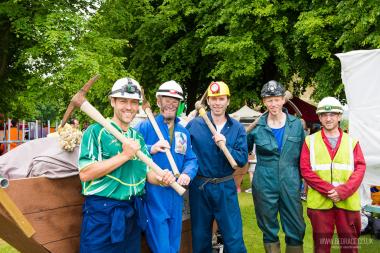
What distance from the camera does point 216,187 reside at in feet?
13.6

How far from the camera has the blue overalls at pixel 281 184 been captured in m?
4.24

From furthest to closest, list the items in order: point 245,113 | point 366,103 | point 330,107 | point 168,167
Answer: point 245,113
point 366,103
point 330,107
point 168,167

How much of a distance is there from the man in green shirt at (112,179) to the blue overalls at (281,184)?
1.37 metres

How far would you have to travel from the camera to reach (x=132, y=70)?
14.9 m

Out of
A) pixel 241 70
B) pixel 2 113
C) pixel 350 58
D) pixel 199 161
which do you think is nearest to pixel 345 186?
pixel 199 161

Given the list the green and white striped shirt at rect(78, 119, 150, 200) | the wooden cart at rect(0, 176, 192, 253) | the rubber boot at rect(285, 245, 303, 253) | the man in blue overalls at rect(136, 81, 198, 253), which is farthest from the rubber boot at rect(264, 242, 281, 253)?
the wooden cart at rect(0, 176, 192, 253)

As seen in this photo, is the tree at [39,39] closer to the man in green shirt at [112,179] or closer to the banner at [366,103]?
the banner at [366,103]

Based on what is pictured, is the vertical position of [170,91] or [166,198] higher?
[170,91]

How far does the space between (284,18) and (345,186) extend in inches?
364

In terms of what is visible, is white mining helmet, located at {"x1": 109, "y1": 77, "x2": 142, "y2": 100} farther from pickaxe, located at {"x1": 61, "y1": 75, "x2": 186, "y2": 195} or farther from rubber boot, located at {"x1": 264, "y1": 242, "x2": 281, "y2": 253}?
rubber boot, located at {"x1": 264, "y1": 242, "x2": 281, "y2": 253}

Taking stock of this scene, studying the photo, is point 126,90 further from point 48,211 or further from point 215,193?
point 215,193

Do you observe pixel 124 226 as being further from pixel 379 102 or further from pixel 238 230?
pixel 379 102

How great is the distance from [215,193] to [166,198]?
0.60 m

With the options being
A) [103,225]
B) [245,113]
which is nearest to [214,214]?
[103,225]
